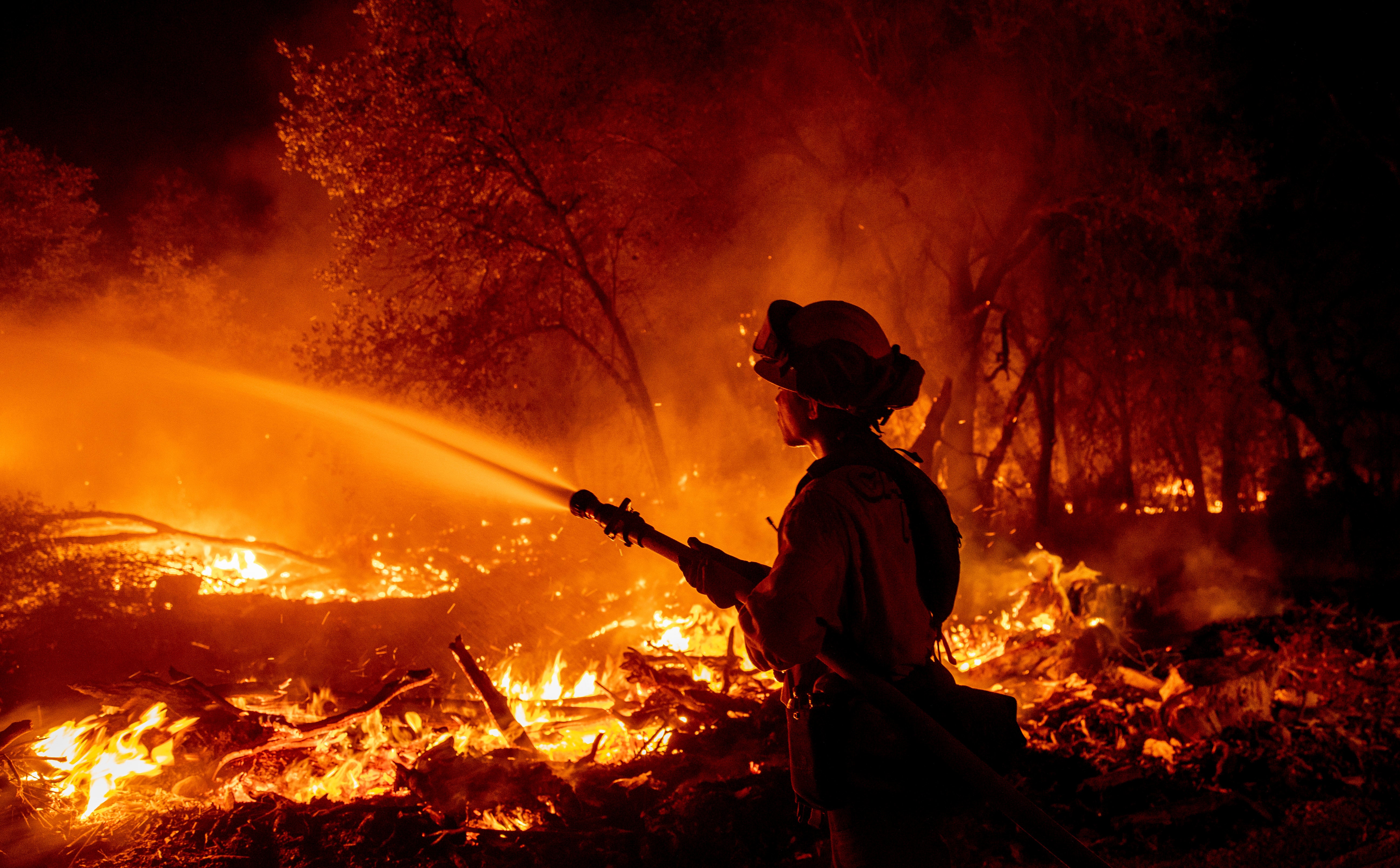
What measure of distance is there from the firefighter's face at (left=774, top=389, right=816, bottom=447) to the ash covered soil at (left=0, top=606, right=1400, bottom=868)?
2.77 meters

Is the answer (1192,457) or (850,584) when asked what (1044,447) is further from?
(850,584)

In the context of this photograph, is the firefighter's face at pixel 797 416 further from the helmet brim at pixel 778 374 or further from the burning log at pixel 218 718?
the burning log at pixel 218 718

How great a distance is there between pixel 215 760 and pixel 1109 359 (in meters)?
13.6

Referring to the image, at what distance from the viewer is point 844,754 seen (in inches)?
105

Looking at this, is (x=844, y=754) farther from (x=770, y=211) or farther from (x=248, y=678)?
(x=770, y=211)

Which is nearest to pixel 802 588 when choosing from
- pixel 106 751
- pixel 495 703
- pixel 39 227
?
pixel 495 703

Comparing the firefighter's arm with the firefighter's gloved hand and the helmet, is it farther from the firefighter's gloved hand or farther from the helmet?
the helmet

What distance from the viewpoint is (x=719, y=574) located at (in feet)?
9.41

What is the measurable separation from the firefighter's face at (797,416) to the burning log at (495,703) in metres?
4.43

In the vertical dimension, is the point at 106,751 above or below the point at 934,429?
below

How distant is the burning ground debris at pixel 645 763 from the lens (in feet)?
15.0

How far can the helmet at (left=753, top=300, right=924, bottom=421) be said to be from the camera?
9.30ft

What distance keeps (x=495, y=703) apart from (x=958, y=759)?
4.92 m

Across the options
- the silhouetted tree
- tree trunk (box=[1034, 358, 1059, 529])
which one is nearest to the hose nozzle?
tree trunk (box=[1034, 358, 1059, 529])
